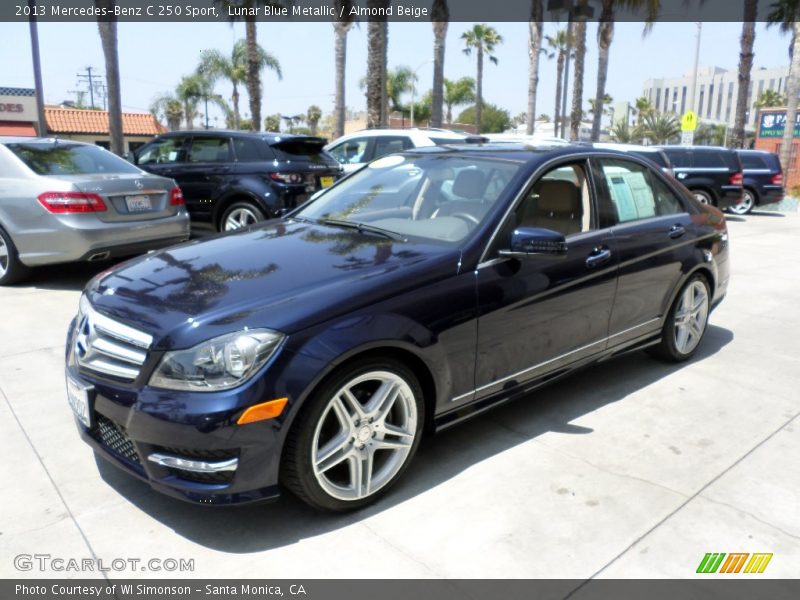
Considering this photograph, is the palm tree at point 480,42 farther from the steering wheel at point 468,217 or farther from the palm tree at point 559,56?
the steering wheel at point 468,217

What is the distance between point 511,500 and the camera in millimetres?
3129

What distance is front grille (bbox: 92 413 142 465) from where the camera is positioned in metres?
2.77

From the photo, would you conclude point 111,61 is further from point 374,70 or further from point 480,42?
point 480,42

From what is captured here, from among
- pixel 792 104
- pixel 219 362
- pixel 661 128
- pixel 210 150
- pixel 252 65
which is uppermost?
pixel 252 65

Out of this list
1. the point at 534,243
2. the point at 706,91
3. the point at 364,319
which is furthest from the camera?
the point at 706,91

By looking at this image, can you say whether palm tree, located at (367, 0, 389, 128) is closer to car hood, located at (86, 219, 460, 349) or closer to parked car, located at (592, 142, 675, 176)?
parked car, located at (592, 142, 675, 176)

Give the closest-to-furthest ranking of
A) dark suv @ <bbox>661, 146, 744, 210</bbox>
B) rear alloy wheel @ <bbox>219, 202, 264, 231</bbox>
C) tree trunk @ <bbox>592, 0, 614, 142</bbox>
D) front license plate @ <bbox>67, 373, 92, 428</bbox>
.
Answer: front license plate @ <bbox>67, 373, 92, 428</bbox>
rear alloy wheel @ <bbox>219, 202, 264, 231</bbox>
dark suv @ <bbox>661, 146, 744, 210</bbox>
tree trunk @ <bbox>592, 0, 614, 142</bbox>

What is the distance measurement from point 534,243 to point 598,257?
0.81 metres

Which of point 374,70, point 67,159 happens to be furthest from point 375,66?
point 67,159

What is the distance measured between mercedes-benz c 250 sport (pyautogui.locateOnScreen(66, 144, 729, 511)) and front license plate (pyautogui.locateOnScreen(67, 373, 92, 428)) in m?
0.01

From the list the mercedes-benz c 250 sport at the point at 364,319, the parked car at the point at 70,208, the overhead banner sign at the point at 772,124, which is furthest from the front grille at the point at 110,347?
the overhead banner sign at the point at 772,124

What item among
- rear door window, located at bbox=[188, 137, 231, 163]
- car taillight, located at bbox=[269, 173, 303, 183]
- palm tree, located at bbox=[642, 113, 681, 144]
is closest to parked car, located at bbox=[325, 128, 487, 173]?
rear door window, located at bbox=[188, 137, 231, 163]

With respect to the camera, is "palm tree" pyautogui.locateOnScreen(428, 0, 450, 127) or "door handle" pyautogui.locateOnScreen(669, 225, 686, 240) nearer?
"door handle" pyautogui.locateOnScreen(669, 225, 686, 240)
